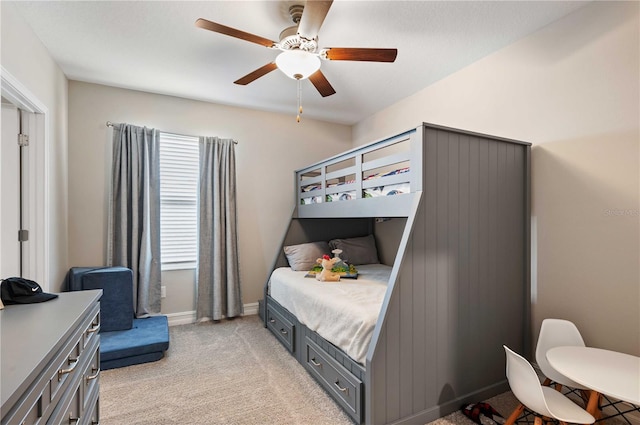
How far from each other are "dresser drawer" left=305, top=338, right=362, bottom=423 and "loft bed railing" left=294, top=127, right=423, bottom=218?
103 centimetres

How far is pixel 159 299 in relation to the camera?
339cm

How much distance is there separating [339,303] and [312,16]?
1724 mm

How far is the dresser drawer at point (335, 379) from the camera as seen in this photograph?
183 cm

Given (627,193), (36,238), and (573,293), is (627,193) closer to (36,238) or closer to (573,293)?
(573,293)

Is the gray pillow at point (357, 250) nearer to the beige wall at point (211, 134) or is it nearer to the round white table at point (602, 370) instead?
the beige wall at point (211, 134)

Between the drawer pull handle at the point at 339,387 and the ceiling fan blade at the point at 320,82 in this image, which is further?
the ceiling fan blade at the point at 320,82

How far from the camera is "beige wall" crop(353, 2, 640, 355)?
1.86 m

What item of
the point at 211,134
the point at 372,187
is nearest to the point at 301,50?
the point at 372,187

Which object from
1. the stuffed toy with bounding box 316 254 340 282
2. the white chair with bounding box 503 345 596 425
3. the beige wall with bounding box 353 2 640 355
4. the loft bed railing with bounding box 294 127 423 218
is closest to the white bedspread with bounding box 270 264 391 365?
the stuffed toy with bounding box 316 254 340 282

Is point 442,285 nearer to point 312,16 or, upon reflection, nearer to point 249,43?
point 312,16

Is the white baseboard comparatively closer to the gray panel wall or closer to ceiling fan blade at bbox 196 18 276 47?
the gray panel wall

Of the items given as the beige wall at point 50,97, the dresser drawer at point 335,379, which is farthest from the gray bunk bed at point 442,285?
the beige wall at point 50,97

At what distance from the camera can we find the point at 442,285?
1.99 m

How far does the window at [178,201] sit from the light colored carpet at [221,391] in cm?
98
